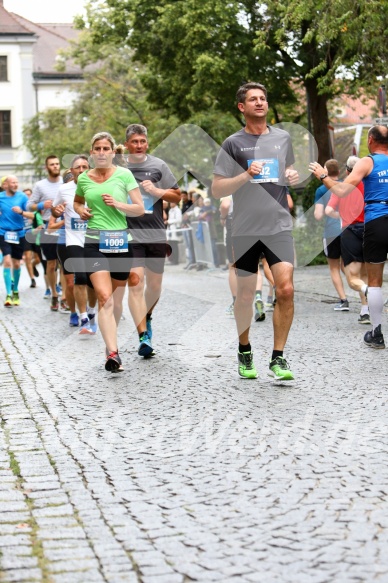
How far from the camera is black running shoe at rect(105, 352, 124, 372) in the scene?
884cm

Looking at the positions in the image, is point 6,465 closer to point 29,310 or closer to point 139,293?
point 139,293

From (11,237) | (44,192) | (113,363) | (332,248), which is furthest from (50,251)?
(113,363)

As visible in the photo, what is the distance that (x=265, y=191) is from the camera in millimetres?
8086

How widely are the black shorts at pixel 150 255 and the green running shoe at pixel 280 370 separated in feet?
6.95

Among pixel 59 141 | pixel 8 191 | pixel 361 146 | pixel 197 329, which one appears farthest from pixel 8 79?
pixel 197 329

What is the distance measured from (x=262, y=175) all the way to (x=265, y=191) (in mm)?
126

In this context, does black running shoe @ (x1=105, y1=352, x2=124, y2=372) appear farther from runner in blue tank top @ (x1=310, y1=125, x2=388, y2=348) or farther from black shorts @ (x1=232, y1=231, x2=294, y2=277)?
runner in blue tank top @ (x1=310, y1=125, x2=388, y2=348)

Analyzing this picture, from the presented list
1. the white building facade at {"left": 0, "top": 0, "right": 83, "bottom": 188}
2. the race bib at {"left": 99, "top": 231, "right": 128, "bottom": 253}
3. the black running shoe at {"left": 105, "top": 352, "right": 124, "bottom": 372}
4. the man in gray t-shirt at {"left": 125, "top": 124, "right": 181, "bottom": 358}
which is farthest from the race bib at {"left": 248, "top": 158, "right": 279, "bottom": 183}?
the white building facade at {"left": 0, "top": 0, "right": 83, "bottom": 188}

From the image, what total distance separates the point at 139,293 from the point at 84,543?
18.4ft

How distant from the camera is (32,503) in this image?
4816 millimetres

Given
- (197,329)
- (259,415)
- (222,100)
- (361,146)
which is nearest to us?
(259,415)

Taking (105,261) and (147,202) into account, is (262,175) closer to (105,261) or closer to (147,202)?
(105,261)

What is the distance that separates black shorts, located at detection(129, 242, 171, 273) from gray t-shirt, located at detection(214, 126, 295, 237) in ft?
5.75

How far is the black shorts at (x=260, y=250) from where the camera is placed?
26.5ft
